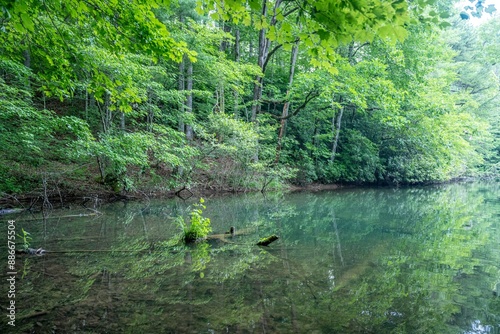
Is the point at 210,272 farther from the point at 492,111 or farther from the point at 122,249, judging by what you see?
the point at 492,111

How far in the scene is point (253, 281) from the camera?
4.11m

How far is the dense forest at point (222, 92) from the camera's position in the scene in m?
3.38

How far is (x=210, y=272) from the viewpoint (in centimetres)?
443

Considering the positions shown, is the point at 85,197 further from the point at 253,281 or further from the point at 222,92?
the point at 222,92

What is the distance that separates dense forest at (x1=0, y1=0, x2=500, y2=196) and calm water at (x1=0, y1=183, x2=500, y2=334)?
2.50 m

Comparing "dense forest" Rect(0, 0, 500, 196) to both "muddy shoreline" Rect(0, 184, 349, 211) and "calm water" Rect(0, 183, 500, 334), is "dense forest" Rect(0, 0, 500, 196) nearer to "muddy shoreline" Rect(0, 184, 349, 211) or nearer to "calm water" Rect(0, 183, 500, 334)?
"muddy shoreline" Rect(0, 184, 349, 211)

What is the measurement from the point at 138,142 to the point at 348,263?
7.77 m

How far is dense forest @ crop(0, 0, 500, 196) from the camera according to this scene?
3.38 meters

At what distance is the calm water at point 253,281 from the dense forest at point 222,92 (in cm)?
250

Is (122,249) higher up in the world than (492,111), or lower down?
lower down

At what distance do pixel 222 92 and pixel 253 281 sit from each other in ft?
46.5

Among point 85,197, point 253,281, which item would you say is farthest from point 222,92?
point 253,281

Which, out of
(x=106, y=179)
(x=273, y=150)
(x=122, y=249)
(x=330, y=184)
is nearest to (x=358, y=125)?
(x=330, y=184)

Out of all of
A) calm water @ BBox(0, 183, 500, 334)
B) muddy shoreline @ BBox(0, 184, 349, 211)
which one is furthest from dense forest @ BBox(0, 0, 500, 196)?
calm water @ BBox(0, 183, 500, 334)
